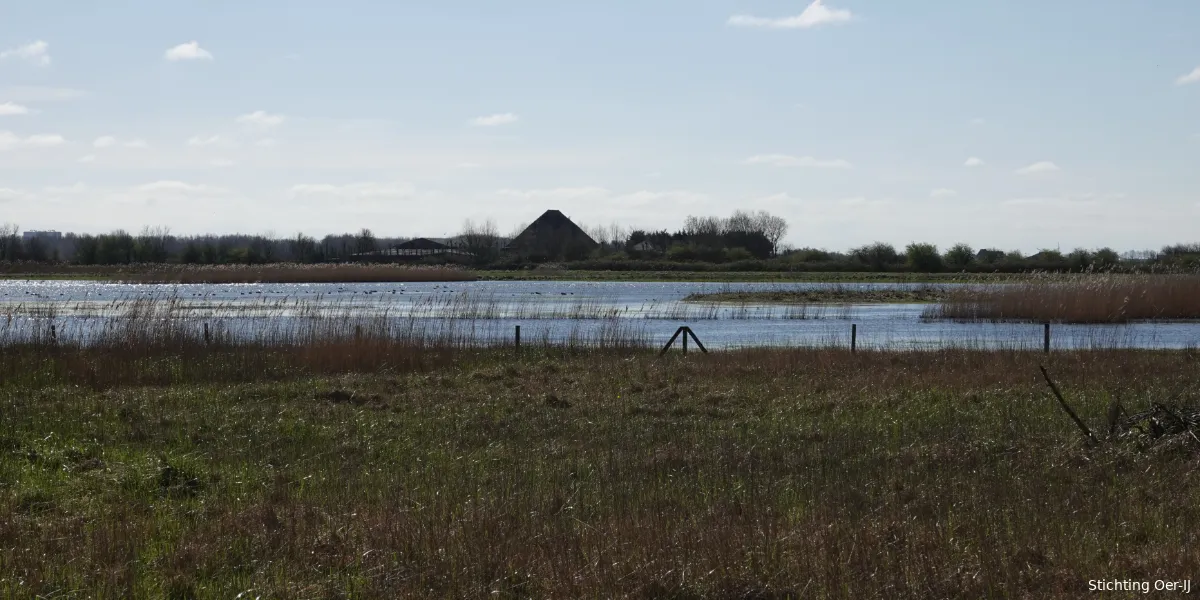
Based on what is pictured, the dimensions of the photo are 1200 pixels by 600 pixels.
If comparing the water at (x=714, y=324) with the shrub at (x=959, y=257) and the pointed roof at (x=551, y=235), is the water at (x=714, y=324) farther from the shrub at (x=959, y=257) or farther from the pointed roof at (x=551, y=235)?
the pointed roof at (x=551, y=235)

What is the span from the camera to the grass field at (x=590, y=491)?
7.25 m

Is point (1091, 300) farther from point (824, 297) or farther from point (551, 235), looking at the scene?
point (551, 235)

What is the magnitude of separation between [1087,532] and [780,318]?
38157 mm

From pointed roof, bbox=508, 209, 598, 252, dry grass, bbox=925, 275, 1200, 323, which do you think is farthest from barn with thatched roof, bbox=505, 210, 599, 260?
dry grass, bbox=925, 275, 1200, 323

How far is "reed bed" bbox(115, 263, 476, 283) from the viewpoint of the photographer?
87.9 metres

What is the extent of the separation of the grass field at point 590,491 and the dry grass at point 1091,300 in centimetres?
2147

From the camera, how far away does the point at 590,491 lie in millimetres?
9961

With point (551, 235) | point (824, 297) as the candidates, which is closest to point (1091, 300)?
point (824, 297)

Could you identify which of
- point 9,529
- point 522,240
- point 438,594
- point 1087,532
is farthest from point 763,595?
point 522,240

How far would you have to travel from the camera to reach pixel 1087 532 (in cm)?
812

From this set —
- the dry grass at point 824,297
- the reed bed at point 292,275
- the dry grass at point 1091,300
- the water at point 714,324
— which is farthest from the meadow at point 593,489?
the reed bed at point 292,275

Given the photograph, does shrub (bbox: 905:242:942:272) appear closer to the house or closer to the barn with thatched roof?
the barn with thatched roof

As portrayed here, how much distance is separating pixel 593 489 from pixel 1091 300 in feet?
Result: 110

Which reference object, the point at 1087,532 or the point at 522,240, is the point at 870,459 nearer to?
the point at 1087,532
